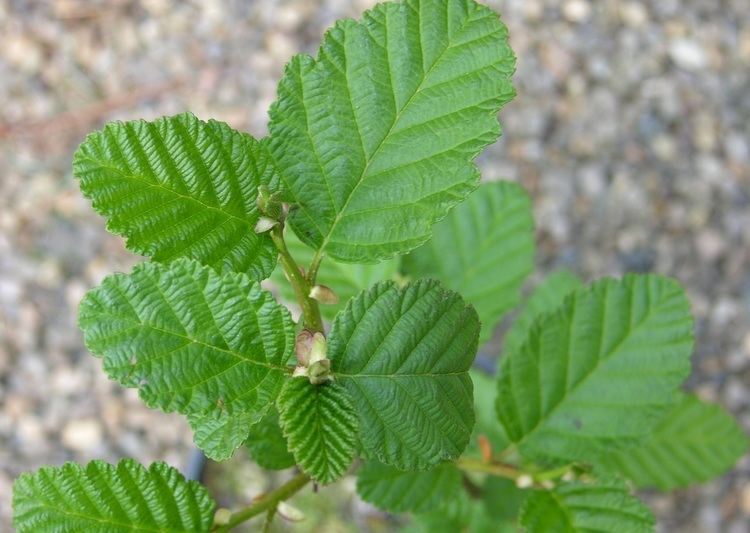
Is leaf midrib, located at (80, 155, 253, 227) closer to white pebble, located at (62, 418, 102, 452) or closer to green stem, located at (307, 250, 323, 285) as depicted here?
green stem, located at (307, 250, 323, 285)

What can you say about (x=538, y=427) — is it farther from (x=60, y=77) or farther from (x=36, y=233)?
(x=60, y=77)

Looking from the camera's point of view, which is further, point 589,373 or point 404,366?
point 589,373

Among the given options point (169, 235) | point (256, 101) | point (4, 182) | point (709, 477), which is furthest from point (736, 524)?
point (4, 182)

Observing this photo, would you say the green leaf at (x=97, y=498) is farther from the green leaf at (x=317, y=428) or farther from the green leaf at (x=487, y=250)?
the green leaf at (x=487, y=250)

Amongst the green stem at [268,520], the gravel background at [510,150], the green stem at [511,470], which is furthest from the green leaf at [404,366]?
the gravel background at [510,150]

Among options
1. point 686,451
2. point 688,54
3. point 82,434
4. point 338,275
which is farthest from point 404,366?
point 688,54

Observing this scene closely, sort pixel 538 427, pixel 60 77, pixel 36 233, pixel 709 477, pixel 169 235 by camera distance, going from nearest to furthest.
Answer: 1. pixel 169 235
2. pixel 538 427
3. pixel 709 477
4. pixel 36 233
5. pixel 60 77

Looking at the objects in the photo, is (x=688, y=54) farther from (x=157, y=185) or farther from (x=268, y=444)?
(x=157, y=185)
